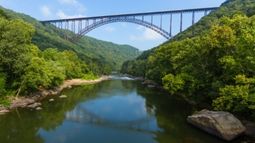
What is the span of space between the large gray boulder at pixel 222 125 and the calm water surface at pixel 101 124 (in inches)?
31.7

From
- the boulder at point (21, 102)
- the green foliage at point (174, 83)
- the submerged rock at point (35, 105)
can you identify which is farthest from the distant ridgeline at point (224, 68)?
the boulder at point (21, 102)

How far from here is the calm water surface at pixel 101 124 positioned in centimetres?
2736

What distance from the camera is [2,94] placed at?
39375mm

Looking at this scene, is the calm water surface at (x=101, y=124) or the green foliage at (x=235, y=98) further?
the calm water surface at (x=101, y=124)

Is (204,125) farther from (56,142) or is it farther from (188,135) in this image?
(56,142)

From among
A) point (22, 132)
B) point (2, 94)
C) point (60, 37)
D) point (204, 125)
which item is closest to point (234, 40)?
point (204, 125)

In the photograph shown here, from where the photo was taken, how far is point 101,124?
33469 mm

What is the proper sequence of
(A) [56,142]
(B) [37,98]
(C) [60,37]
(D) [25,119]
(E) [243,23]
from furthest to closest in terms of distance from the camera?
(C) [60,37] < (B) [37,98] < (E) [243,23] < (D) [25,119] < (A) [56,142]

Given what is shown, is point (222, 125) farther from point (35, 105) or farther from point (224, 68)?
point (35, 105)

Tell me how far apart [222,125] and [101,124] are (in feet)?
39.6

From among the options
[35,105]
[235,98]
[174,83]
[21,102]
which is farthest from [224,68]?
[21,102]

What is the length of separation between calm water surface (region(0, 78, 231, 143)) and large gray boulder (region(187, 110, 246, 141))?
0.81 metres

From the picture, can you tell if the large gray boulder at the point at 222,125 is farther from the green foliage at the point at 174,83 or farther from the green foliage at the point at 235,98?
the green foliage at the point at 174,83

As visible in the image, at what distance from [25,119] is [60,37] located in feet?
441
